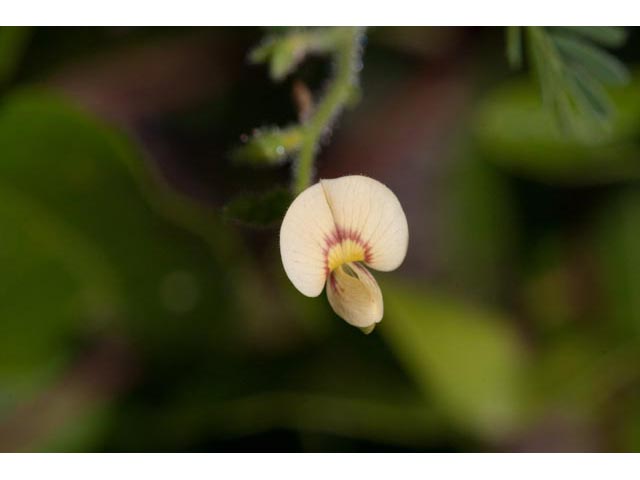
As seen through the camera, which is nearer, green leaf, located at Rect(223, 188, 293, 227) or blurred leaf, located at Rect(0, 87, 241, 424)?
green leaf, located at Rect(223, 188, 293, 227)

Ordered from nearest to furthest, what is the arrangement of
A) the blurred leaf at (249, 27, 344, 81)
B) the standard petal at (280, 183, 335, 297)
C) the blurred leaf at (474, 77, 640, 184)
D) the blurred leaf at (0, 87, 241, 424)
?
1. the standard petal at (280, 183, 335, 297)
2. the blurred leaf at (249, 27, 344, 81)
3. the blurred leaf at (0, 87, 241, 424)
4. the blurred leaf at (474, 77, 640, 184)

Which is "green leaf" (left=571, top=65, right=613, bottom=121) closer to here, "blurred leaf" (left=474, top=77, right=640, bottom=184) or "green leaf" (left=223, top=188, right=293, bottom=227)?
"green leaf" (left=223, top=188, right=293, bottom=227)

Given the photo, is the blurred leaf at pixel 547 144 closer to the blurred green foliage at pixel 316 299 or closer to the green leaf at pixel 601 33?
the blurred green foliage at pixel 316 299

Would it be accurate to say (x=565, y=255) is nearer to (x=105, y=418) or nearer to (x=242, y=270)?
(x=242, y=270)

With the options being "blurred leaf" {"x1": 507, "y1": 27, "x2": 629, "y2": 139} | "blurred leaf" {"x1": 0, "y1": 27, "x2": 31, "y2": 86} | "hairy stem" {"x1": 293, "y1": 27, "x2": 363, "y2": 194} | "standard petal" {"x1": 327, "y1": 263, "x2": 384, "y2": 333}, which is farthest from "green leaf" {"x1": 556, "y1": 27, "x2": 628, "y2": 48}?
"blurred leaf" {"x1": 0, "y1": 27, "x2": 31, "y2": 86}

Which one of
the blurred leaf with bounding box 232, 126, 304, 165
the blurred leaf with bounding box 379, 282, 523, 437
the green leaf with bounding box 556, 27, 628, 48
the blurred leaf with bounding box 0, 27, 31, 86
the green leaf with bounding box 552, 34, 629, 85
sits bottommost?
the blurred leaf with bounding box 232, 126, 304, 165

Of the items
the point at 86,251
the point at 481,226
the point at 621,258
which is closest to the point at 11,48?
the point at 86,251

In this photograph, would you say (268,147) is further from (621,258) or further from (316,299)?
(621,258)

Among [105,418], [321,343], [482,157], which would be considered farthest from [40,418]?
[482,157]
